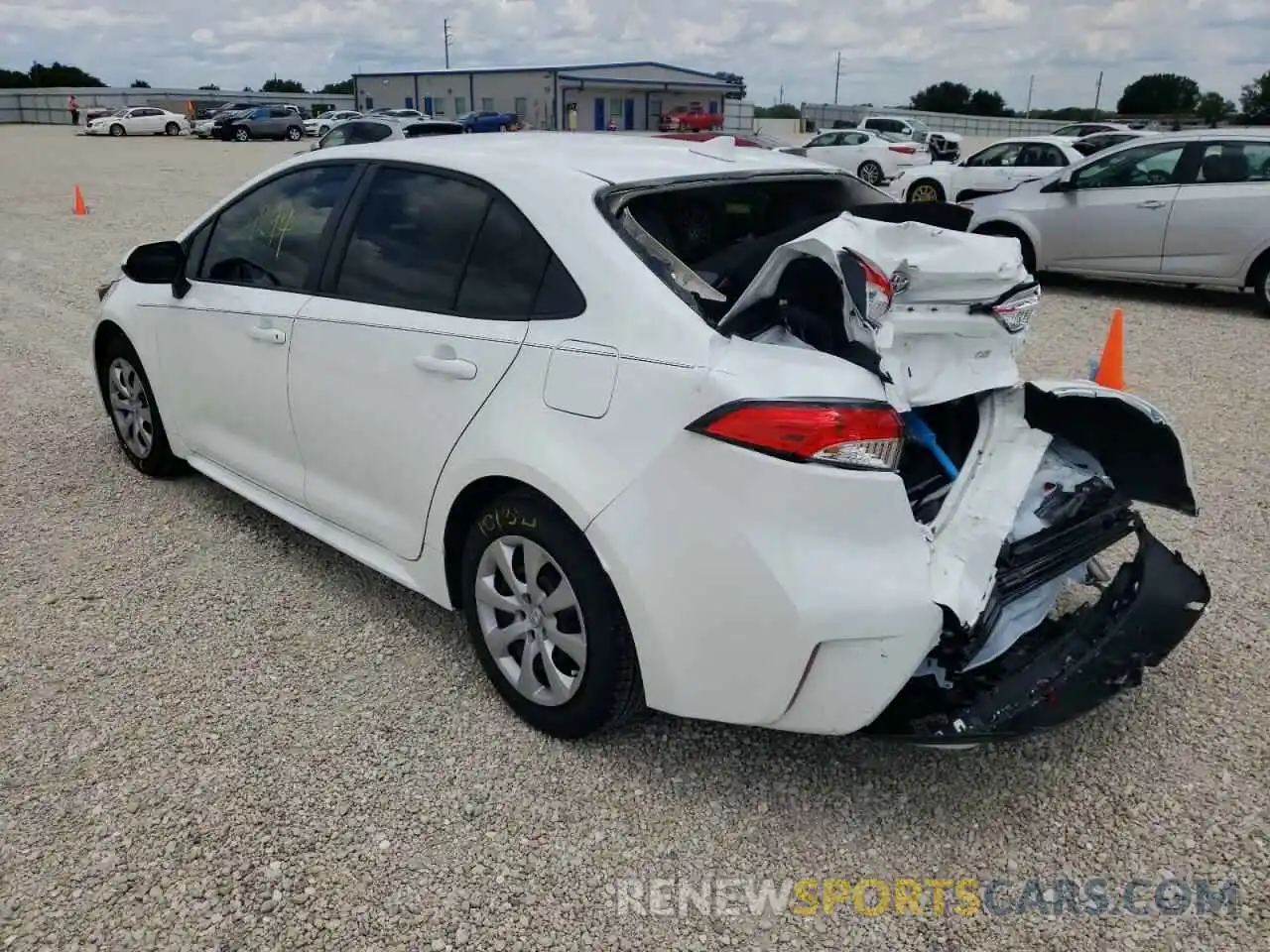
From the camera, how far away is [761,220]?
3578mm

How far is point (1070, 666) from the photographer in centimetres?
273

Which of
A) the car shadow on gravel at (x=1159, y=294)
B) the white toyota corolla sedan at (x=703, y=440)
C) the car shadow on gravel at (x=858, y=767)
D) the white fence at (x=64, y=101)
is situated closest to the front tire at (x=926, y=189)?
the car shadow on gravel at (x=1159, y=294)

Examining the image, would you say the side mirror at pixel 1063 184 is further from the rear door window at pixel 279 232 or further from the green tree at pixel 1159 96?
the green tree at pixel 1159 96

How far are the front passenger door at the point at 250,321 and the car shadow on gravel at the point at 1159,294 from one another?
30.7 feet

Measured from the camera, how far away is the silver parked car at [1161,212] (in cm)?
948

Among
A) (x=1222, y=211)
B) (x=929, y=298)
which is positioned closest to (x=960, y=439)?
(x=929, y=298)

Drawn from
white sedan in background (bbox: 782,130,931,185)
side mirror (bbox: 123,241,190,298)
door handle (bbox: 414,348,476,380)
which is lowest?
door handle (bbox: 414,348,476,380)

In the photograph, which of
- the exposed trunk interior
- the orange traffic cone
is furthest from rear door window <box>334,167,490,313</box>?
the orange traffic cone

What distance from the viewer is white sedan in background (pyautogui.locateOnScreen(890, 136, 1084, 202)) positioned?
15281 millimetres

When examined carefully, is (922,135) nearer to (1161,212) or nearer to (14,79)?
(1161,212)

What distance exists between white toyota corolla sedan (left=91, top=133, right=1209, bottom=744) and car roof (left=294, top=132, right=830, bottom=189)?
2 cm

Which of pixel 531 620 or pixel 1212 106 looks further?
pixel 1212 106

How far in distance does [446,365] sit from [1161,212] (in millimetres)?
9317

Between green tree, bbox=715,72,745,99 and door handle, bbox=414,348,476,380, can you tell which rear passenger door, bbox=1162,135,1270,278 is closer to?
door handle, bbox=414,348,476,380
